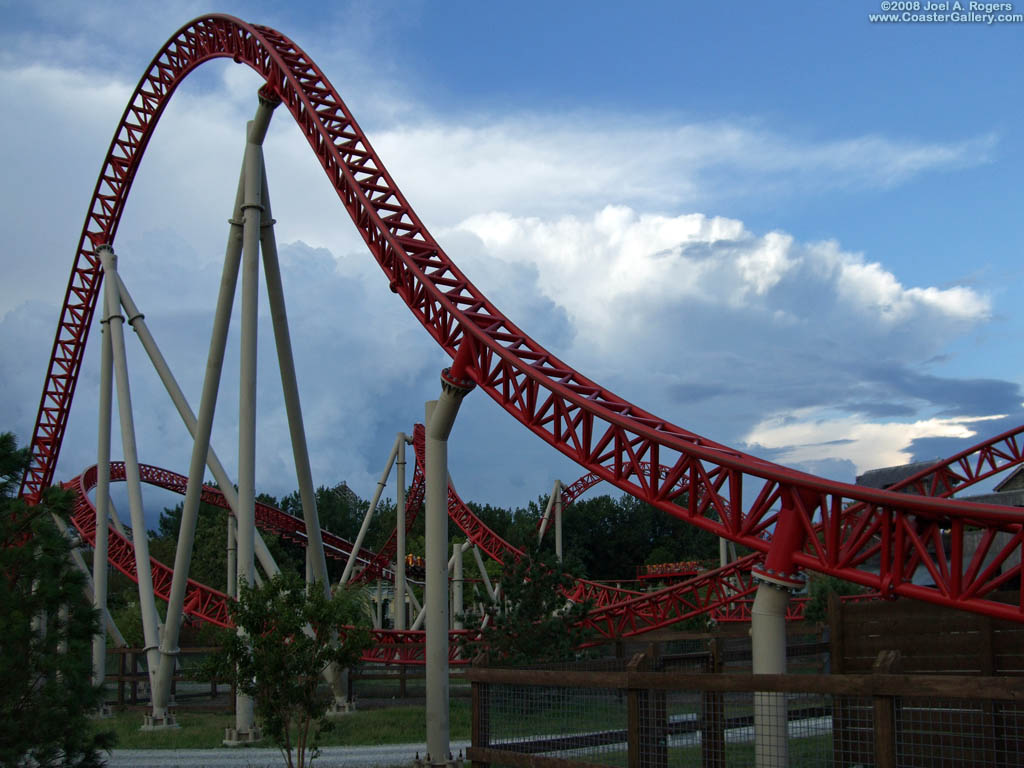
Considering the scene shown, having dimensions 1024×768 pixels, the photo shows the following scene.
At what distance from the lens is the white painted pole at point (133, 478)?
60.8 feet

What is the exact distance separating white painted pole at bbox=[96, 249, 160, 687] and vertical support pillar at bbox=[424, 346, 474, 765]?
7746mm

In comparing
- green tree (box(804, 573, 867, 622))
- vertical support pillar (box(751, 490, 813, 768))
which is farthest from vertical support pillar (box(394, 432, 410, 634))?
vertical support pillar (box(751, 490, 813, 768))

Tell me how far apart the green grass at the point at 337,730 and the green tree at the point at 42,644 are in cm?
700

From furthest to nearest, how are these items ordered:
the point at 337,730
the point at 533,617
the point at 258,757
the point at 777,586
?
the point at 533,617
the point at 337,730
the point at 258,757
the point at 777,586

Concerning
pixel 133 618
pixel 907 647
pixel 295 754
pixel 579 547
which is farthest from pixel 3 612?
pixel 579 547

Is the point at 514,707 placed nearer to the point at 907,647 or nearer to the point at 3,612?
the point at 907,647

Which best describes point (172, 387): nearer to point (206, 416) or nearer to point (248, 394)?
point (206, 416)

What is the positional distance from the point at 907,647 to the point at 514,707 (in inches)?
134

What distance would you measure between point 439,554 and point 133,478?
372 inches

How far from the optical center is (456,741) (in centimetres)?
1562

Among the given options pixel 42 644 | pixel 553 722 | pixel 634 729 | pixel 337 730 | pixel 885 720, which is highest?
pixel 42 644

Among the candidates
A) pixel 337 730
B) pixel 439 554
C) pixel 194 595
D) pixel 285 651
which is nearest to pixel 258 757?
pixel 337 730

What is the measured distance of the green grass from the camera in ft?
51.3

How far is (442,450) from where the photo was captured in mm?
13602
